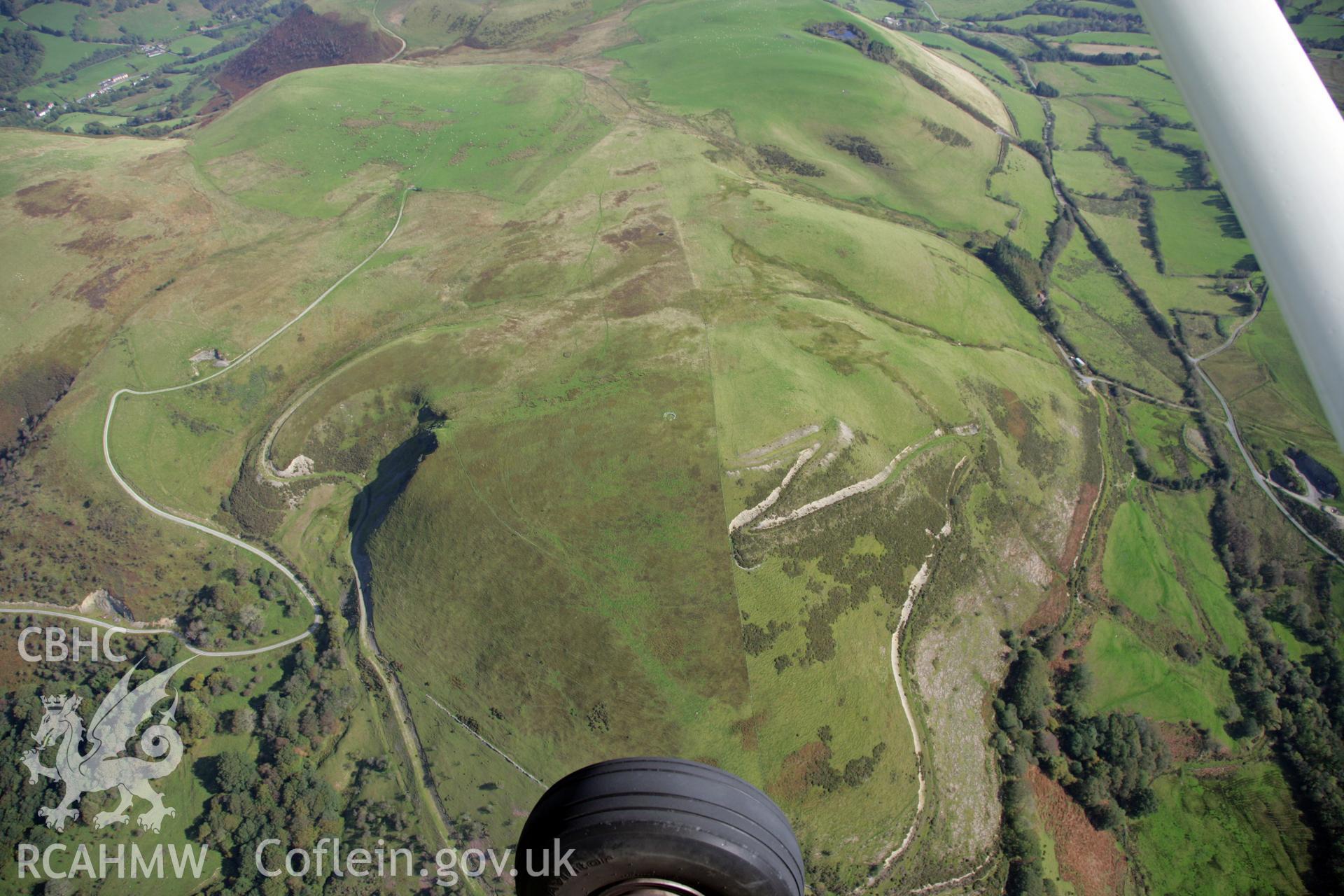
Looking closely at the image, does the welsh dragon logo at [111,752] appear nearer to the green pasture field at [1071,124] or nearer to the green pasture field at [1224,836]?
the green pasture field at [1224,836]

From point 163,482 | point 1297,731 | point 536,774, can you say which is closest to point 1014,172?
point 1297,731

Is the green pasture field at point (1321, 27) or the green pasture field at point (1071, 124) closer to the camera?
the green pasture field at point (1071, 124)

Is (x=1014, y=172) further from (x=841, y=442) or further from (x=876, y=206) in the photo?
(x=841, y=442)

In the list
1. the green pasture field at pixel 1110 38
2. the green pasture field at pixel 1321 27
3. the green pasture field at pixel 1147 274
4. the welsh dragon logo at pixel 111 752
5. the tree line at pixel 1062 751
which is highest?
the green pasture field at pixel 1321 27

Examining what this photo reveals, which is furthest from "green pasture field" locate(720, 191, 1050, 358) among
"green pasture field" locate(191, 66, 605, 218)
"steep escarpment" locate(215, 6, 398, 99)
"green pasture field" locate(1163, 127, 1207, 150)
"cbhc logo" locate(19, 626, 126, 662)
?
"steep escarpment" locate(215, 6, 398, 99)

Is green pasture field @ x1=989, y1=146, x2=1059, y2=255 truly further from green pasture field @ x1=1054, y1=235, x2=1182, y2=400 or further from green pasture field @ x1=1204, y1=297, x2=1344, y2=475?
green pasture field @ x1=1204, y1=297, x2=1344, y2=475

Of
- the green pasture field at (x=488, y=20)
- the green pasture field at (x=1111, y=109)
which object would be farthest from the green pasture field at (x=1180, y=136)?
the green pasture field at (x=488, y=20)

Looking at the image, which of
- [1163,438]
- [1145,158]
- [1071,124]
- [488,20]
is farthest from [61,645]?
[1071,124]
